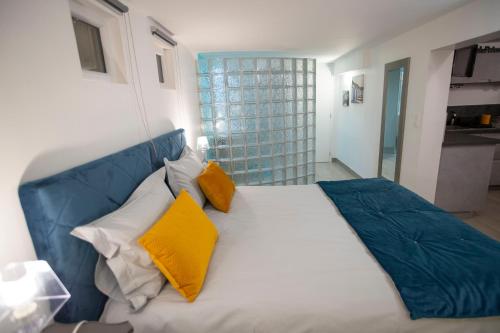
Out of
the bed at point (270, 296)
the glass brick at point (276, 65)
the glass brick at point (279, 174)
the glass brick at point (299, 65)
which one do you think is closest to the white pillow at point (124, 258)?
the bed at point (270, 296)

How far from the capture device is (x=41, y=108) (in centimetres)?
101

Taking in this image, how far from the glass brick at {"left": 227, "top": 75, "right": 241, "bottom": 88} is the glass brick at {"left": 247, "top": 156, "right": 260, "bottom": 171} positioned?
1.02m

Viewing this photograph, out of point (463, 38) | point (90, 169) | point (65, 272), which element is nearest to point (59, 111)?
point (90, 169)

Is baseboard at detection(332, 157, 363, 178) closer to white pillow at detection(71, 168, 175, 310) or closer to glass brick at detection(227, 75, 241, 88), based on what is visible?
glass brick at detection(227, 75, 241, 88)

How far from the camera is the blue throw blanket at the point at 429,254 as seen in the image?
1.03 m

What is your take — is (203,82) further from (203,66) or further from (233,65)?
(233,65)

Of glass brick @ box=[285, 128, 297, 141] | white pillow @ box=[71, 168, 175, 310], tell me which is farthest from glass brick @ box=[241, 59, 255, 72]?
white pillow @ box=[71, 168, 175, 310]

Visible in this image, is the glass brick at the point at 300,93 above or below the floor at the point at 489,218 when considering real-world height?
above

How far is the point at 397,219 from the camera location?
5.38 ft

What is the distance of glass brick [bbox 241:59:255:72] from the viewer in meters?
3.19

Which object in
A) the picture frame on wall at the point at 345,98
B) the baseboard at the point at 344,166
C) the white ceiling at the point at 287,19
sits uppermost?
the white ceiling at the point at 287,19

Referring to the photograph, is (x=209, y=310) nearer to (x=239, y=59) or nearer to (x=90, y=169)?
(x=90, y=169)

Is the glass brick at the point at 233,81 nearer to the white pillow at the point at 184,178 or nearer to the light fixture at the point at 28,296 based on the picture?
the white pillow at the point at 184,178

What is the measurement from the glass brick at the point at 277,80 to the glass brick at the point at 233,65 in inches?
19.0
